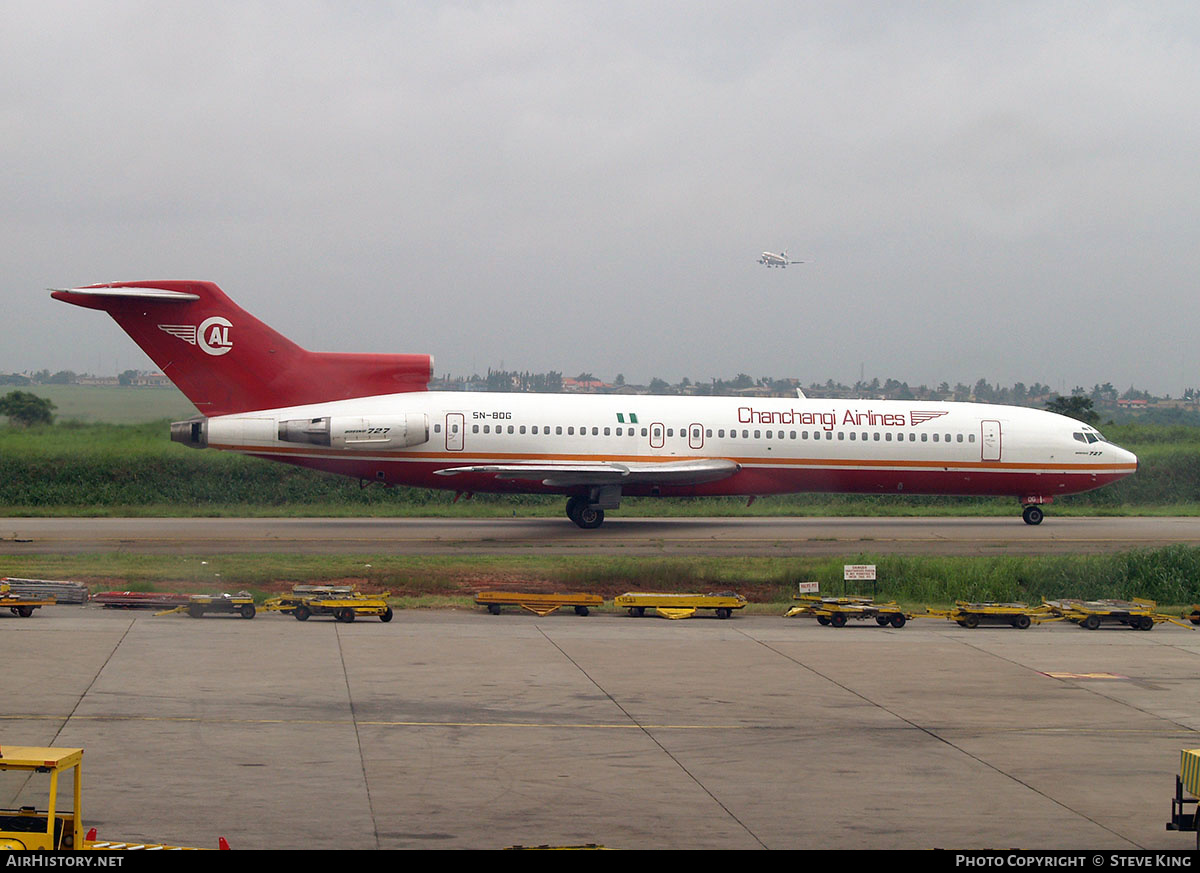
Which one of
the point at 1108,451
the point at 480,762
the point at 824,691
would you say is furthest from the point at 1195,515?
the point at 480,762

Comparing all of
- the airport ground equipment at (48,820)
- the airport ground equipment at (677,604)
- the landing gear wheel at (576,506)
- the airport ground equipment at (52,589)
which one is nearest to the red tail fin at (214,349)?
the landing gear wheel at (576,506)

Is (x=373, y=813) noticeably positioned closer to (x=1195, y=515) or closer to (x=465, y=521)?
(x=465, y=521)

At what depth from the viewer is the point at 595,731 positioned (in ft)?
47.9

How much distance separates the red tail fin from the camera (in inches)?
1364

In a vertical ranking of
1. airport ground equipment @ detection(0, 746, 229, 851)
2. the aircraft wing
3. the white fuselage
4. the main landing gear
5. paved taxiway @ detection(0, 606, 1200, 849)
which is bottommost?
paved taxiway @ detection(0, 606, 1200, 849)

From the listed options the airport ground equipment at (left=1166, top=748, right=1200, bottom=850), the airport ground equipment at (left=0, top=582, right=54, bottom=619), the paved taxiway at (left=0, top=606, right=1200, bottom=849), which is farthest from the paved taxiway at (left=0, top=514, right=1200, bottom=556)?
the airport ground equipment at (left=1166, top=748, right=1200, bottom=850)

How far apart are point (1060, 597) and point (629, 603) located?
10.8m

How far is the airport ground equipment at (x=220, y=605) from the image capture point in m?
22.1

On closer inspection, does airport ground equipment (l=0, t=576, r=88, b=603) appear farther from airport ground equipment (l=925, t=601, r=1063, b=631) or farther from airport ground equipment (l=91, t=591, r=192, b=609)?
airport ground equipment (l=925, t=601, r=1063, b=631)

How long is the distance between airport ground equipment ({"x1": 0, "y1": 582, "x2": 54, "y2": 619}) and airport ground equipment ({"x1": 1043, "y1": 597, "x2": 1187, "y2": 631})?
19756 mm

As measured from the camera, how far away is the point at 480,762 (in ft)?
43.0

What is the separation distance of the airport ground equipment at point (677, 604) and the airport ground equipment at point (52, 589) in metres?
10.4

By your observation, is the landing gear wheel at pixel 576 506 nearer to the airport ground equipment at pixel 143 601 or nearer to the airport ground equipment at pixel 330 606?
the airport ground equipment at pixel 330 606

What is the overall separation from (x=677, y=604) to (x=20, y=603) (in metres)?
12.3
